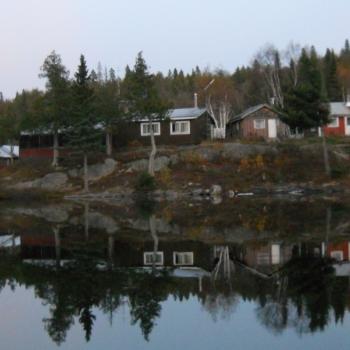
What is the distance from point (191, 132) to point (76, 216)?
29.5 meters

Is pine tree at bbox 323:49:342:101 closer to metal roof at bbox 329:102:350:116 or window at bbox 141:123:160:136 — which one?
metal roof at bbox 329:102:350:116

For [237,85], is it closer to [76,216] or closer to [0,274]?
[76,216]

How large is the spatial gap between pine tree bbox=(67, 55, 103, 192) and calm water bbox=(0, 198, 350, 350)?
2839 centimetres

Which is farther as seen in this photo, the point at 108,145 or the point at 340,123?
the point at 340,123

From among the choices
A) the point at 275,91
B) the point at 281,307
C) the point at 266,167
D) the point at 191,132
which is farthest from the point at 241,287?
the point at 275,91

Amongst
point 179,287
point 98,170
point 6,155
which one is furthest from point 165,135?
point 179,287

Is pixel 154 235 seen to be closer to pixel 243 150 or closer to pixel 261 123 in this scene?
pixel 243 150

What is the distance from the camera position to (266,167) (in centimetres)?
5406

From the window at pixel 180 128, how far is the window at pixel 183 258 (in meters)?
44.2

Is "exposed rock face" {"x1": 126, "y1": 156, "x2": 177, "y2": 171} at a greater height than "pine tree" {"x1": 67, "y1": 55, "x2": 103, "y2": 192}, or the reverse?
"pine tree" {"x1": 67, "y1": 55, "x2": 103, "y2": 192}

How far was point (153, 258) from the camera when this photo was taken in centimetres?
1738

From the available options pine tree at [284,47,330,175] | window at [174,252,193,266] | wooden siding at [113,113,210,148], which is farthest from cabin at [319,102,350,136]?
window at [174,252,193,266]

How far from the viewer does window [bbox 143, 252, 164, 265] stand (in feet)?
54.6

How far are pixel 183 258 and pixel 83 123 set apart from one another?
3851 cm
